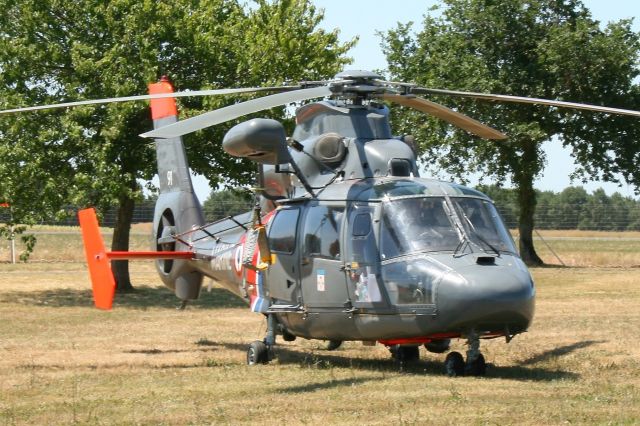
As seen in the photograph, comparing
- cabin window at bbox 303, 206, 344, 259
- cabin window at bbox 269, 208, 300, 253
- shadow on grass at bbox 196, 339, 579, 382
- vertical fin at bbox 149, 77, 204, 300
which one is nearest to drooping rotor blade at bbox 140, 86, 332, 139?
cabin window at bbox 303, 206, 344, 259

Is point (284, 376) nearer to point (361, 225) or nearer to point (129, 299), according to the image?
point (361, 225)

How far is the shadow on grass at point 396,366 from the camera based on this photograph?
12.5 metres

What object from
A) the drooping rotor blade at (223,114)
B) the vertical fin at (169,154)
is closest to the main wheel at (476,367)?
the drooping rotor blade at (223,114)

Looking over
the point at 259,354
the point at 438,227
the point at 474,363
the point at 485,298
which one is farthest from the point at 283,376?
the point at 485,298

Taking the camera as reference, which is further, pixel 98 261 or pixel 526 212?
pixel 526 212

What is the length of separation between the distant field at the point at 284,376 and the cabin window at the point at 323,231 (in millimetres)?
1483

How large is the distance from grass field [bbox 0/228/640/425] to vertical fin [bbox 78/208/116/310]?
989 mm

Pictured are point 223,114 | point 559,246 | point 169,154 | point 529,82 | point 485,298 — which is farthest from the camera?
point 559,246

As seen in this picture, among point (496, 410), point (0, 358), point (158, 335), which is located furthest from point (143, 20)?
point (496, 410)

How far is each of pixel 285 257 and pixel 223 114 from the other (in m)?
2.99

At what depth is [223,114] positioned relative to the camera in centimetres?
1150

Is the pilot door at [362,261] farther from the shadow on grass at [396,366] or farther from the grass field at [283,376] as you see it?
the shadow on grass at [396,366]

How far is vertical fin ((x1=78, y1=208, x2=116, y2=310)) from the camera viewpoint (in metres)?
13.5

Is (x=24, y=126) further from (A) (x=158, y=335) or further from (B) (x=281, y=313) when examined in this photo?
(B) (x=281, y=313)
